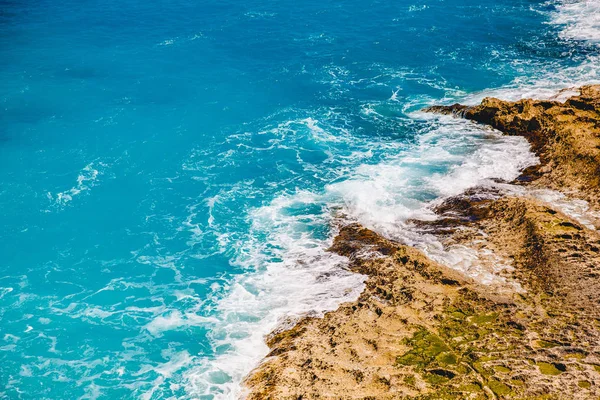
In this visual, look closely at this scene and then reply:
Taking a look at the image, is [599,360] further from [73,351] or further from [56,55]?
[56,55]

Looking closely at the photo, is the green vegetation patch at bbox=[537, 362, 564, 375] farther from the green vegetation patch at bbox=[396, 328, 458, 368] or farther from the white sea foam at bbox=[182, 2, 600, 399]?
the white sea foam at bbox=[182, 2, 600, 399]

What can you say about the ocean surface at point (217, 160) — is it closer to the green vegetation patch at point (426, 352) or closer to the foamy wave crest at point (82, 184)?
the foamy wave crest at point (82, 184)

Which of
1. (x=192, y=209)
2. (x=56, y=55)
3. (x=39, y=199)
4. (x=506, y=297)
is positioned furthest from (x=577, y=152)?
(x=56, y=55)

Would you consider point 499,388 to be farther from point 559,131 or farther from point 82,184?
point 82,184

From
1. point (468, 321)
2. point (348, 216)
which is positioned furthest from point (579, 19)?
point (468, 321)

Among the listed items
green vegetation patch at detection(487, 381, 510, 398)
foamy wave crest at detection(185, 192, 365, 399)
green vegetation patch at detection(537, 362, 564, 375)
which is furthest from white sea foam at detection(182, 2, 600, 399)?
green vegetation patch at detection(487, 381, 510, 398)

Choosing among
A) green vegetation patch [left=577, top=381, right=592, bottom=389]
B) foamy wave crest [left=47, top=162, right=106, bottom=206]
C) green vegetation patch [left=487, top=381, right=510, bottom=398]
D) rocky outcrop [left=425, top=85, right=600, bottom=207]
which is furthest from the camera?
foamy wave crest [left=47, top=162, right=106, bottom=206]
